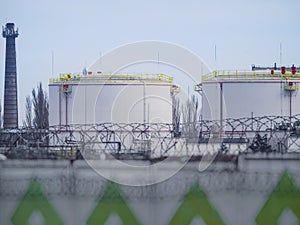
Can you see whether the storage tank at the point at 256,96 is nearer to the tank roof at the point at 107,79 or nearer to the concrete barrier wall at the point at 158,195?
the tank roof at the point at 107,79

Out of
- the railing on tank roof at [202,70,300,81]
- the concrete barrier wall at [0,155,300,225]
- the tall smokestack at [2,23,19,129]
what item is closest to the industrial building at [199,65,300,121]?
the railing on tank roof at [202,70,300,81]

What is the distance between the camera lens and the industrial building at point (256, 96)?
880 inches

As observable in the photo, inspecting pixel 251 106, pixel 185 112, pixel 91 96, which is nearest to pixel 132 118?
pixel 91 96

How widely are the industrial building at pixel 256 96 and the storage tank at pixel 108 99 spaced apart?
2.57m

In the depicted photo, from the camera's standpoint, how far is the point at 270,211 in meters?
9.38

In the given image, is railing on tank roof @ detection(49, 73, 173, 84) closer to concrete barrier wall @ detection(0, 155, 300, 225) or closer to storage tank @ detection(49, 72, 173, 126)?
storage tank @ detection(49, 72, 173, 126)

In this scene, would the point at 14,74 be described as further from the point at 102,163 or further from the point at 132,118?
the point at 102,163

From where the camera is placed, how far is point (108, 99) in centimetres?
2294

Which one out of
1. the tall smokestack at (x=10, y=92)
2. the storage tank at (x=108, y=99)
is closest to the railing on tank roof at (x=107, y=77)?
the storage tank at (x=108, y=99)

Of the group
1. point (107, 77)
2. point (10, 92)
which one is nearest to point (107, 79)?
point (107, 77)

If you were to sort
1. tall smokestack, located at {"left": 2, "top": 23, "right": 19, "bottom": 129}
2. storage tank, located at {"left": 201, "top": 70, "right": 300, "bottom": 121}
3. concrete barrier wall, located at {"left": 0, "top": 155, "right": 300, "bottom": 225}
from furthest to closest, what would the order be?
tall smokestack, located at {"left": 2, "top": 23, "right": 19, "bottom": 129} < storage tank, located at {"left": 201, "top": 70, "right": 300, "bottom": 121} < concrete barrier wall, located at {"left": 0, "top": 155, "right": 300, "bottom": 225}

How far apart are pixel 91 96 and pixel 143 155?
44.7 ft

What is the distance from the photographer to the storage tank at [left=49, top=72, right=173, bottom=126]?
2281 cm

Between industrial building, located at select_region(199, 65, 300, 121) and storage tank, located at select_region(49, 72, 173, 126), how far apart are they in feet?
8.42
